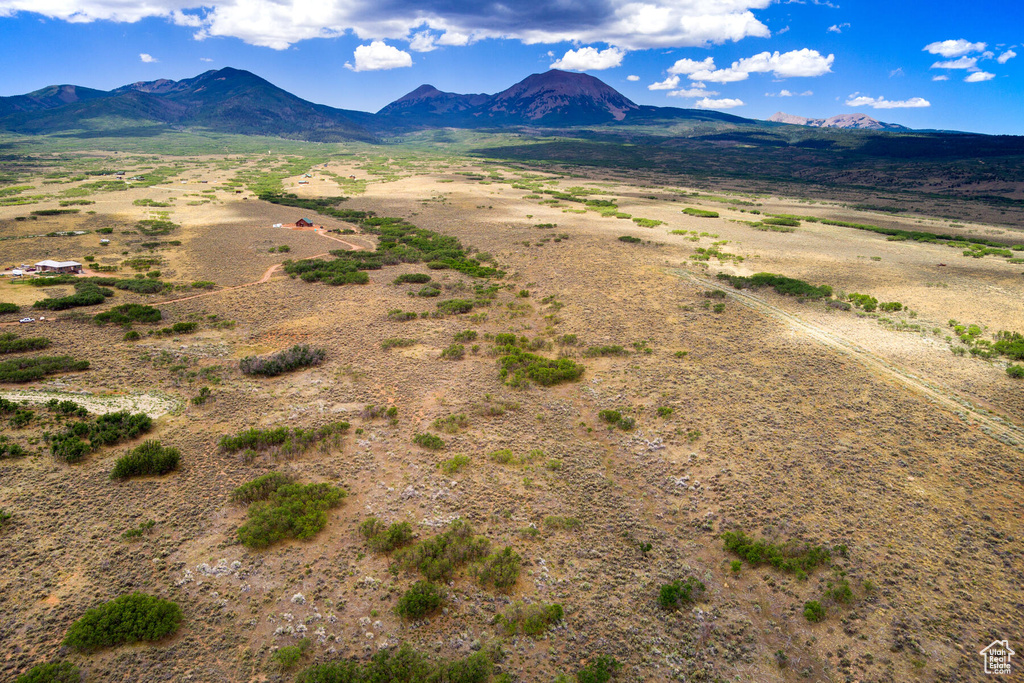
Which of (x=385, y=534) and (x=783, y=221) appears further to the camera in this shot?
(x=783, y=221)

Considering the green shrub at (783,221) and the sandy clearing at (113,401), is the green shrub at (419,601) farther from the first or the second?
the green shrub at (783,221)

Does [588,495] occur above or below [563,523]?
above

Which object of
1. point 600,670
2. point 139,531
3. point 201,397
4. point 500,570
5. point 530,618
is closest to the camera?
point 600,670

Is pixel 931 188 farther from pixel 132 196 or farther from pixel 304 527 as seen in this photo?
pixel 132 196

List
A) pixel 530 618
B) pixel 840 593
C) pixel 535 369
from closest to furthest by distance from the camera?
pixel 530 618 < pixel 840 593 < pixel 535 369

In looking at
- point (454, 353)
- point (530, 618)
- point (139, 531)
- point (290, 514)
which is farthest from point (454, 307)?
point (530, 618)

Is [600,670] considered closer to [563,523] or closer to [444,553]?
[563,523]

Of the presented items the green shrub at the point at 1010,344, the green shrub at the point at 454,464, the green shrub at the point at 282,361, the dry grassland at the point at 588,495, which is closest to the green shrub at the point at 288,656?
the dry grassland at the point at 588,495
